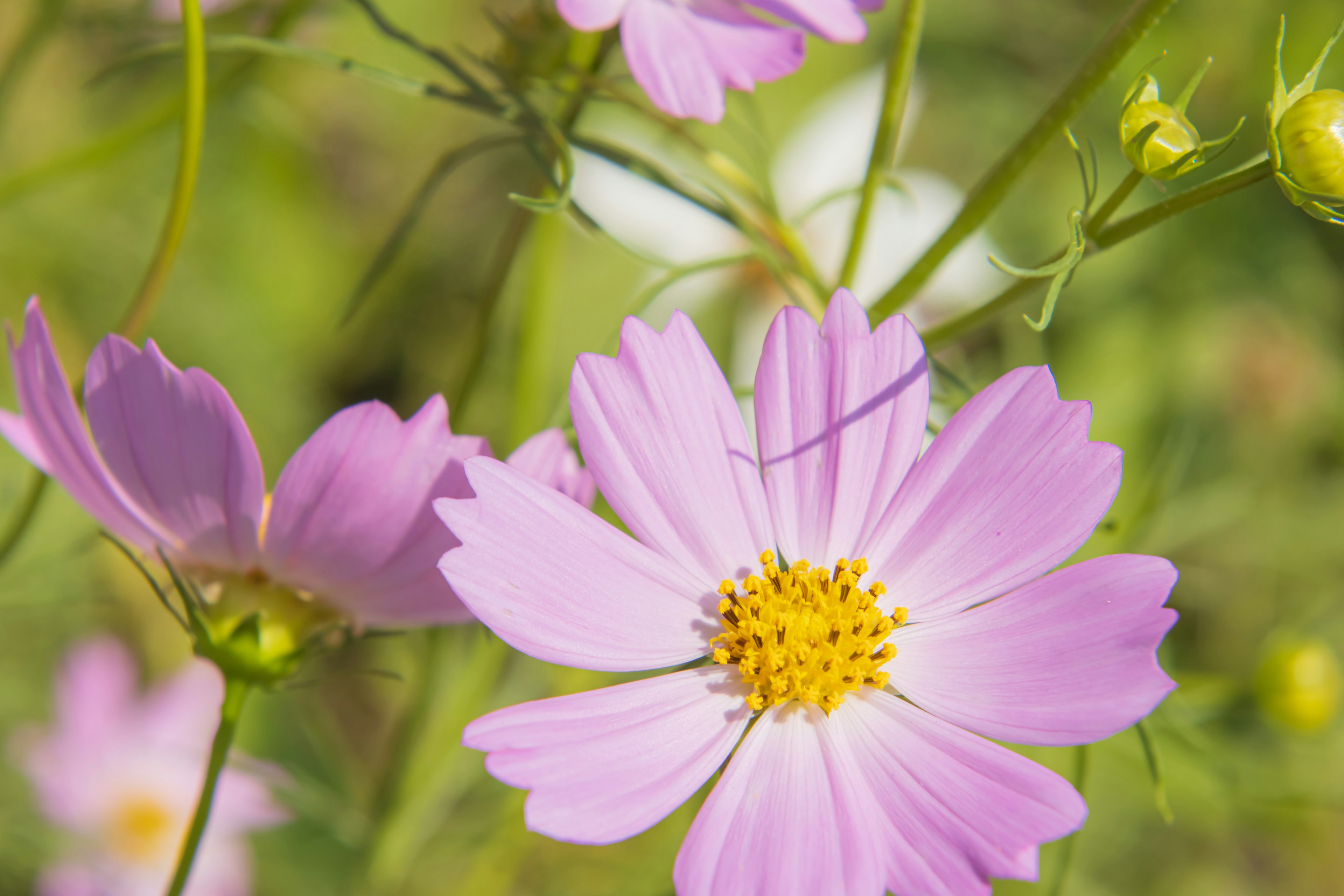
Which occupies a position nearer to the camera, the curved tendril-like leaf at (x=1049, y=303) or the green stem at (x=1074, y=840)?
the curved tendril-like leaf at (x=1049, y=303)

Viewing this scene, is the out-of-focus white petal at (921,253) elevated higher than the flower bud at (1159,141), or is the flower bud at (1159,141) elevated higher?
the flower bud at (1159,141)

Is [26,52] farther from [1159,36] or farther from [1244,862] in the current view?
[1244,862]

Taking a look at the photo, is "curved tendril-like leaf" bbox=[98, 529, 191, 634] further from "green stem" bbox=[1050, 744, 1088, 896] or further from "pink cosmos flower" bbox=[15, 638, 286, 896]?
"pink cosmos flower" bbox=[15, 638, 286, 896]

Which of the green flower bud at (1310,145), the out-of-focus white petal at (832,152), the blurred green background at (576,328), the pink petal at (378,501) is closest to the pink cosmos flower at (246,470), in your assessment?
the pink petal at (378,501)

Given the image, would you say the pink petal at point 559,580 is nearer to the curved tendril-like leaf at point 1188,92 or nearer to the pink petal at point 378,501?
the pink petal at point 378,501

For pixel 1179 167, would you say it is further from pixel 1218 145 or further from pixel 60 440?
pixel 60 440
